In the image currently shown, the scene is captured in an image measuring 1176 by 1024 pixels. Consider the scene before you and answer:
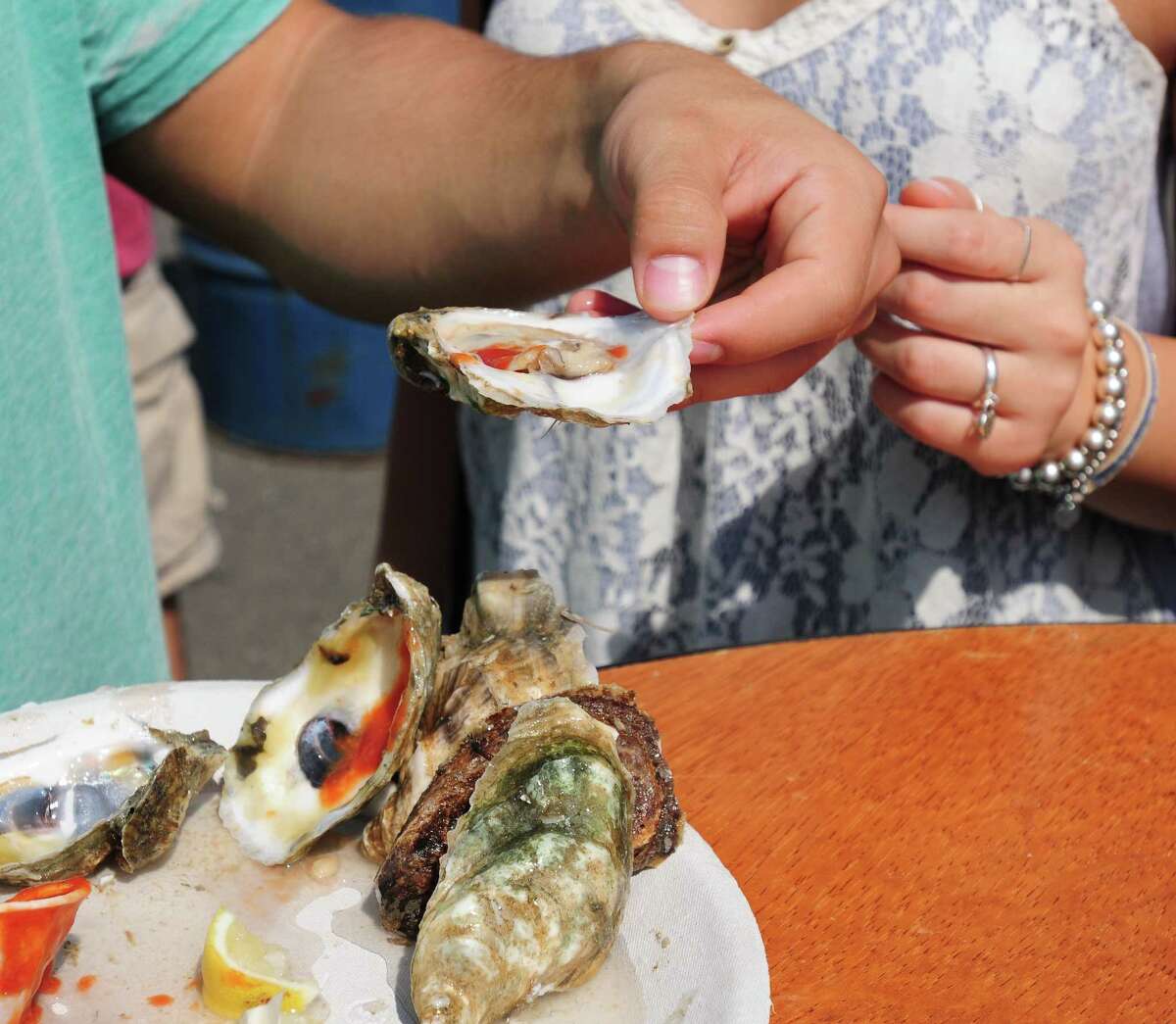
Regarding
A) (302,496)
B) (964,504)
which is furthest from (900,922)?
(302,496)

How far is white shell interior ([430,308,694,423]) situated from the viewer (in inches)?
35.7

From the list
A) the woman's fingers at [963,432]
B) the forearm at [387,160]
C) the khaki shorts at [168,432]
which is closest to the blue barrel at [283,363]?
the khaki shorts at [168,432]

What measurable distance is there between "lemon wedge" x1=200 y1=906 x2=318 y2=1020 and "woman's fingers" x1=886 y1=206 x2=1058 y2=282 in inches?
34.1

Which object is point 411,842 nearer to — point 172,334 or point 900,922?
point 900,922

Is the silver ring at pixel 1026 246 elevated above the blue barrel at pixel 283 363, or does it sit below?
above

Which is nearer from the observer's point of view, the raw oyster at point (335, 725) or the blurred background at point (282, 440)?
the raw oyster at point (335, 725)

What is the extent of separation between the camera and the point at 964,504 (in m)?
1.55

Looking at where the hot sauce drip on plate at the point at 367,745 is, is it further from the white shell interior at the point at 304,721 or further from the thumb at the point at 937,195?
the thumb at the point at 937,195

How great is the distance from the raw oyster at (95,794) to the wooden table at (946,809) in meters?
0.37

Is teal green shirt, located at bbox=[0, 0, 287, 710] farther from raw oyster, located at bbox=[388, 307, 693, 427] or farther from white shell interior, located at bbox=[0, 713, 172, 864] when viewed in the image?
raw oyster, located at bbox=[388, 307, 693, 427]

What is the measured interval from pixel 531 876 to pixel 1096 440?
894 millimetres

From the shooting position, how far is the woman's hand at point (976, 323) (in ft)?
4.09

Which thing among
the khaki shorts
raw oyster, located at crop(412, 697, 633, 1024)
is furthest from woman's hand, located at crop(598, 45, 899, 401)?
the khaki shorts

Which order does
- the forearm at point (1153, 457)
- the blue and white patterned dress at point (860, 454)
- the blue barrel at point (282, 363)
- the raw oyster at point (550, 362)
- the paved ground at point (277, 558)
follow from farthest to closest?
1. the blue barrel at point (282, 363)
2. the paved ground at point (277, 558)
3. the blue and white patterned dress at point (860, 454)
4. the forearm at point (1153, 457)
5. the raw oyster at point (550, 362)
